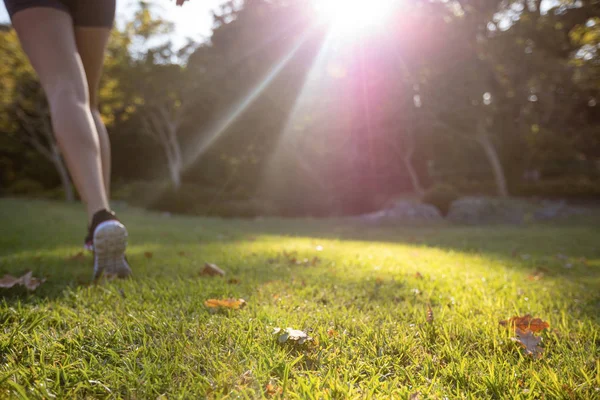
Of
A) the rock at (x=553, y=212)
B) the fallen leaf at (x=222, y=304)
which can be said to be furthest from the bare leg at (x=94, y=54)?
the rock at (x=553, y=212)

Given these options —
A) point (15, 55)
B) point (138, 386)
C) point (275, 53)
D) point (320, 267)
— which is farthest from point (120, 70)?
point (138, 386)

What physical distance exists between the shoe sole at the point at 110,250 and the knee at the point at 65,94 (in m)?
0.62

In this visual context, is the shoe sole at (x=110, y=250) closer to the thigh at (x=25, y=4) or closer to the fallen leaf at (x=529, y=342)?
the thigh at (x=25, y=4)

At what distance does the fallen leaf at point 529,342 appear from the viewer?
1143mm

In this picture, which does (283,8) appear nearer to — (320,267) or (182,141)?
(320,267)

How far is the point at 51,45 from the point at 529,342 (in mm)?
2323

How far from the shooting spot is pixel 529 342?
3.98 feet

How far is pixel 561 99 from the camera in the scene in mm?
14891

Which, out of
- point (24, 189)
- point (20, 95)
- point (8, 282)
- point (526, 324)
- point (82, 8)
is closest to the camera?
point (526, 324)

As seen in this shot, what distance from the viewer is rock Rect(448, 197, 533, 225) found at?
1075 cm

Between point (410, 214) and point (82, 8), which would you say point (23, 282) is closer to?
point (82, 8)

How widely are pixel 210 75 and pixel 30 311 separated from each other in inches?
563

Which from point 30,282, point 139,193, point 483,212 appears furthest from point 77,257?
point 139,193

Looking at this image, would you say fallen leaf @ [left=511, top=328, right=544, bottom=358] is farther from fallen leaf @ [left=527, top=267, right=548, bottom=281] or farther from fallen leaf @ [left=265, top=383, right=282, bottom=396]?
fallen leaf @ [left=527, top=267, right=548, bottom=281]
